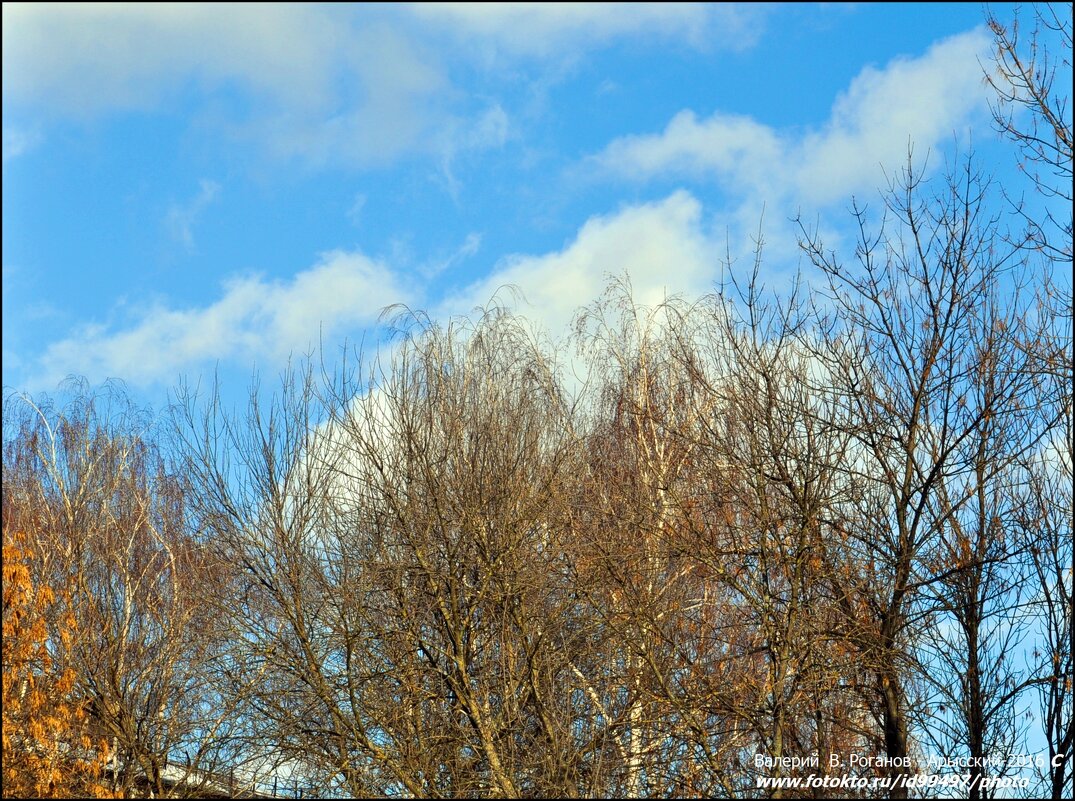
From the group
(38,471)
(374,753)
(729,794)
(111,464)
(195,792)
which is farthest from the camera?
(38,471)

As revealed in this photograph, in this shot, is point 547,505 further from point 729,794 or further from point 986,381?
point 986,381

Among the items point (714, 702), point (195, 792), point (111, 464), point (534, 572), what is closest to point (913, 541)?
point (714, 702)

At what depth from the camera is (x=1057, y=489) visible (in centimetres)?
1075

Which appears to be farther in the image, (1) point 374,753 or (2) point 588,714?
(2) point 588,714

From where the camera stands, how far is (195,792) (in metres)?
14.0

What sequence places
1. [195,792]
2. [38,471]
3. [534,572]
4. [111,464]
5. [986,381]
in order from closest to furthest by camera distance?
[986,381]
[534,572]
[195,792]
[111,464]
[38,471]

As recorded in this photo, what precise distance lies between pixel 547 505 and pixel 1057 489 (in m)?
5.42

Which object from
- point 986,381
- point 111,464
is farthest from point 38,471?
point 986,381

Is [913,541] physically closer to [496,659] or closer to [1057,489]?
[1057,489]

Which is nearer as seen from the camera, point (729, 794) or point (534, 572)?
point (729, 794)

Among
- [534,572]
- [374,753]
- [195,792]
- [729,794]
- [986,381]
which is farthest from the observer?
[195,792]

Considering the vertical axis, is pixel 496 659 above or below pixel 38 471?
below

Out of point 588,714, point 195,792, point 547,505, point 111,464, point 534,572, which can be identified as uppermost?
point 111,464

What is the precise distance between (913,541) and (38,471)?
18573mm
